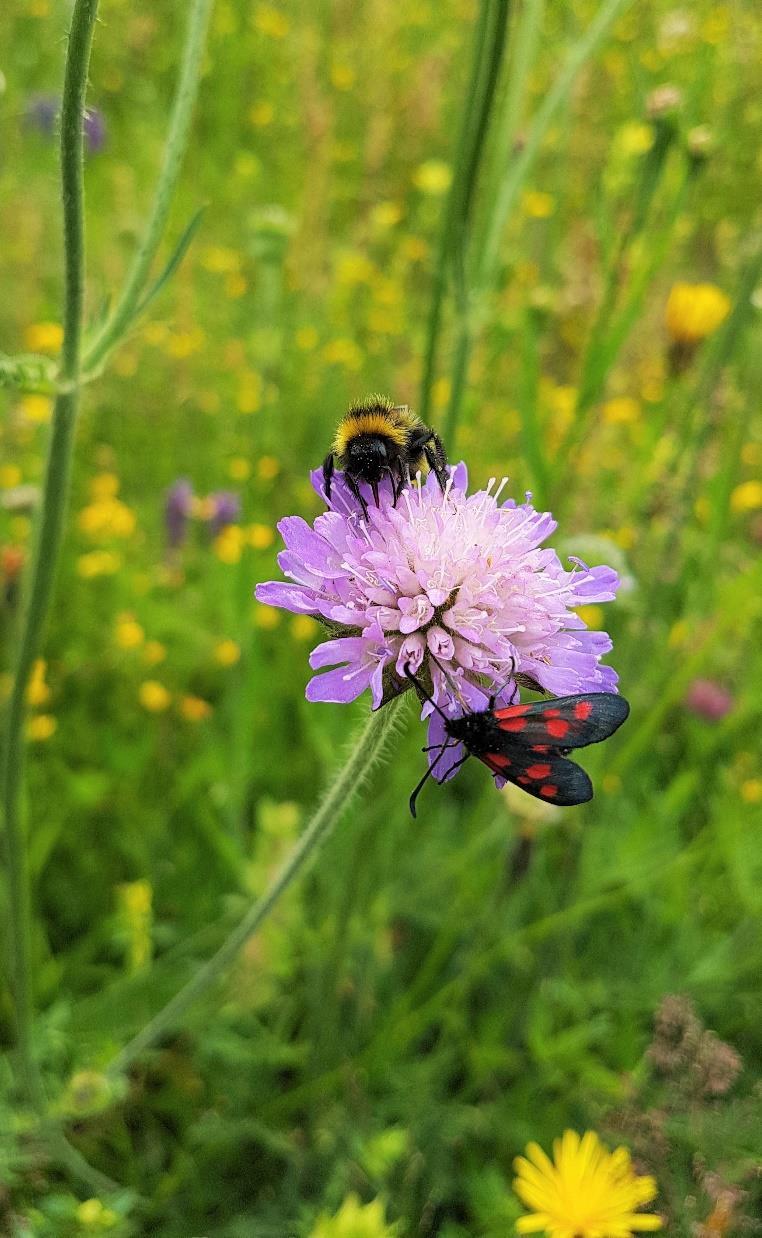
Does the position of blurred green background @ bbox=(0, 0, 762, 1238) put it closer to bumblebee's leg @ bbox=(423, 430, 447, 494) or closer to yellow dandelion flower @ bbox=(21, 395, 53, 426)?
yellow dandelion flower @ bbox=(21, 395, 53, 426)

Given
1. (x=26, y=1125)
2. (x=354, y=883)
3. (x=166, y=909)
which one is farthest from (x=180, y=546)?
(x=26, y=1125)

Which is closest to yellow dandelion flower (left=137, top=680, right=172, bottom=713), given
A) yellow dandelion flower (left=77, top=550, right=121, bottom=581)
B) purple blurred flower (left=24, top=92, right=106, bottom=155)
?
yellow dandelion flower (left=77, top=550, right=121, bottom=581)

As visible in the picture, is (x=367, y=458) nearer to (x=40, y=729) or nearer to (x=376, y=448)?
(x=376, y=448)

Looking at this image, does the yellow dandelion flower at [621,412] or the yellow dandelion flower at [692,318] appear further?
the yellow dandelion flower at [621,412]

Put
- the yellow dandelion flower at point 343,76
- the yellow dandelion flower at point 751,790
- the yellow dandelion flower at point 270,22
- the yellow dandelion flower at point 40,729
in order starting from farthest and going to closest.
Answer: the yellow dandelion flower at point 343,76 → the yellow dandelion flower at point 270,22 → the yellow dandelion flower at point 751,790 → the yellow dandelion flower at point 40,729

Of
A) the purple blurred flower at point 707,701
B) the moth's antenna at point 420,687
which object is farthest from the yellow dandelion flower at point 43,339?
the moth's antenna at point 420,687

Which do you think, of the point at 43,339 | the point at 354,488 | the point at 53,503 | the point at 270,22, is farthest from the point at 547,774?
the point at 270,22

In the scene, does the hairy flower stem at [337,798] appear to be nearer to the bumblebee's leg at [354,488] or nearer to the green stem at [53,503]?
the bumblebee's leg at [354,488]

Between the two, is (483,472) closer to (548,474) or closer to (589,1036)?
(548,474)
